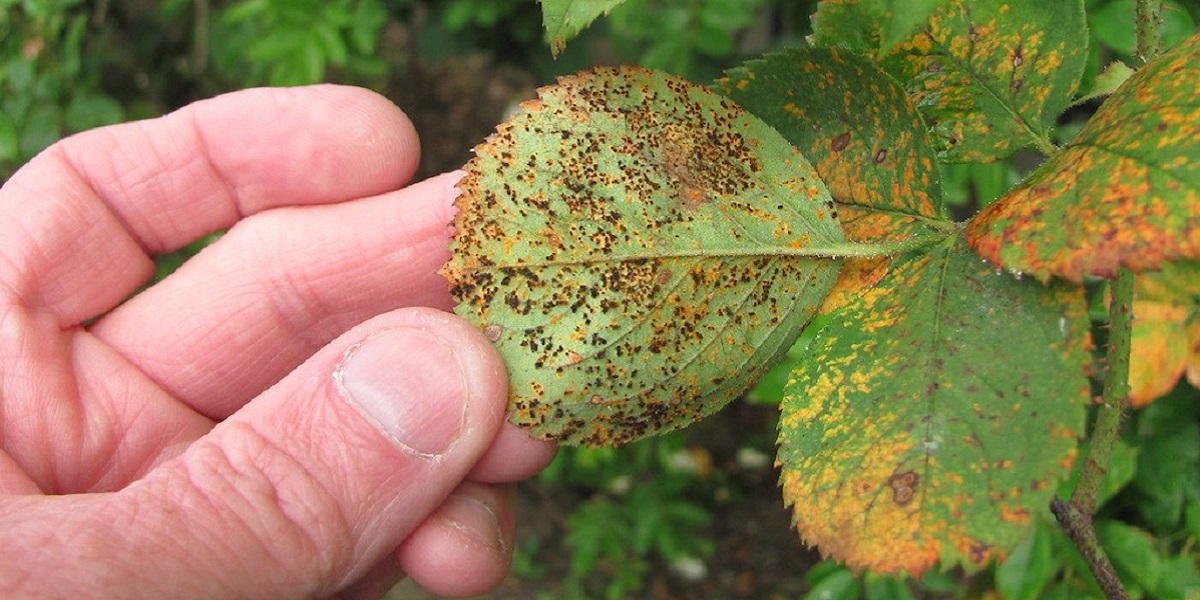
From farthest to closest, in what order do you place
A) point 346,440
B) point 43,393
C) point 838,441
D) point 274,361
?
1. point 274,361
2. point 43,393
3. point 346,440
4. point 838,441

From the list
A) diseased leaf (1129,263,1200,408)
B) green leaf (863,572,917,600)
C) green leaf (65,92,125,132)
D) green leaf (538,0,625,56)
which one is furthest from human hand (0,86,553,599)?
green leaf (65,92,125,132)

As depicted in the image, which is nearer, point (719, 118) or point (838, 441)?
point (838, 441)

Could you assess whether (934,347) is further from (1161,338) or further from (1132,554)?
(1132,554)

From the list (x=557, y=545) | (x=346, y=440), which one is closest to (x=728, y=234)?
(x=346, y=440)

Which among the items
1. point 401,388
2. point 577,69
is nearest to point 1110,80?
point 401,388

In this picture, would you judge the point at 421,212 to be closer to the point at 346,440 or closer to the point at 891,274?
the point at 346,440

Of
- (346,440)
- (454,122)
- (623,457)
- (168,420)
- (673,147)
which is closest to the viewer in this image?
(673,147)

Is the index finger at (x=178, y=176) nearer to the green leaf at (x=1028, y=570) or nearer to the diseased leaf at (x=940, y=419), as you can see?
the diseased leaf at (x=940, y=419)
